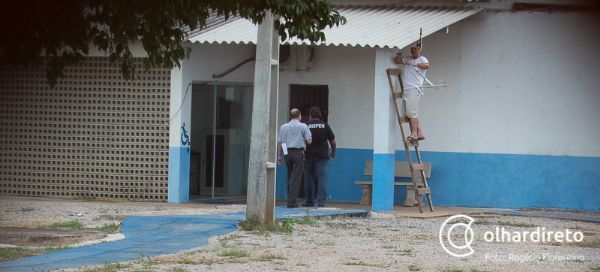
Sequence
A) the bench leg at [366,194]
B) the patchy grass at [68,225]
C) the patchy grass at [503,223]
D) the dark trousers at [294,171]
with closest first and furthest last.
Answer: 1. the patchy grass at [68,225]
2. the patchy grass at [503,223]
3. the dark trousers at [294,171]
4. the bench leg at [366,194]

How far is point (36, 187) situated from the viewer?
76.0 ft

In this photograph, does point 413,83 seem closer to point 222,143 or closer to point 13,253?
point 222,143

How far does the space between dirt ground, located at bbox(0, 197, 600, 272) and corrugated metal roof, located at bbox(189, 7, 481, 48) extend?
292cm

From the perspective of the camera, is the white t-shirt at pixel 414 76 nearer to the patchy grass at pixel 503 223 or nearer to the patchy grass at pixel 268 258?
the patchy grass at pixel 503 223

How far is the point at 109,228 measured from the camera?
16562mm

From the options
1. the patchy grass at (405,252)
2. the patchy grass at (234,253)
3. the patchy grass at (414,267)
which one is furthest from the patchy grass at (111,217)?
the patchy grass at (414,267)

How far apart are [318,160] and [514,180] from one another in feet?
13.0

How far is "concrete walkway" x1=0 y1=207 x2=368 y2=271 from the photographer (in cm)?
1293

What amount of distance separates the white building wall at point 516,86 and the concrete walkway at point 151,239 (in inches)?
145

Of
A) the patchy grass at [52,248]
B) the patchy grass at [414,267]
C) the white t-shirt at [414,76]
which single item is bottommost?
the patchy grass at [414,267]

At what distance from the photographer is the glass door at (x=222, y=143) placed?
2367cm

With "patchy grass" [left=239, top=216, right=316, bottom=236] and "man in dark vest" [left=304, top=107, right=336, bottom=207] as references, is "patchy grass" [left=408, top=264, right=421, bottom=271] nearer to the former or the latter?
"patchy grass" [left=239, top=216, right=316, bottom=236]

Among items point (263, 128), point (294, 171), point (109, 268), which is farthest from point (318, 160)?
point (109, 268)

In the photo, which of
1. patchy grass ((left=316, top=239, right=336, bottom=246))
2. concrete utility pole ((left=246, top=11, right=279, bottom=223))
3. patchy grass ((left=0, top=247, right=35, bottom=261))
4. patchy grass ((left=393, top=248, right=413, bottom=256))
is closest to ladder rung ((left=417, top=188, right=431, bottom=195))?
concrete utility pole ((left=246, top=11, right=279, bottom=223))
